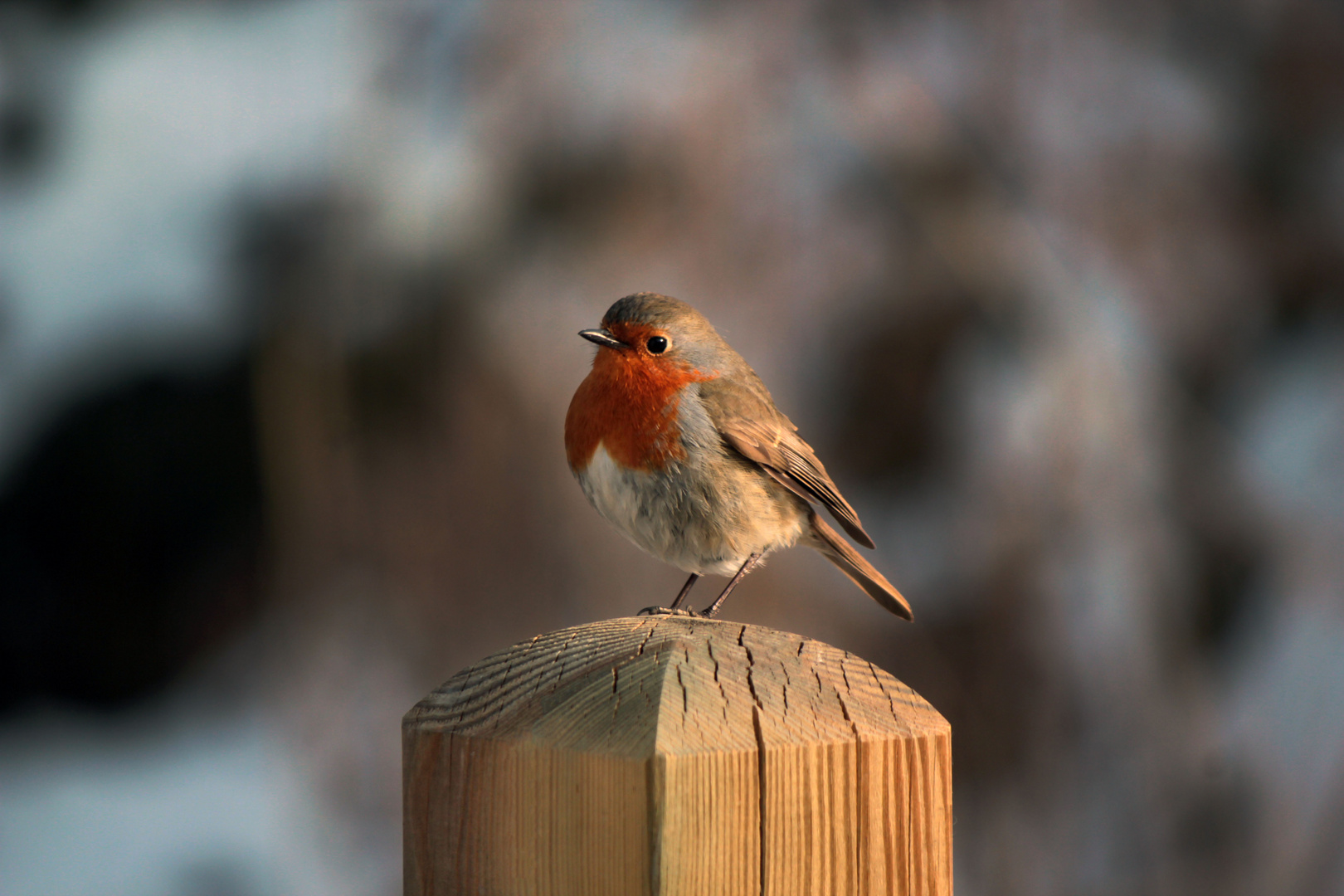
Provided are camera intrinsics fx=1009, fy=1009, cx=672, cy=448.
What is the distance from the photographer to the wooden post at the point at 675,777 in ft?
3.36

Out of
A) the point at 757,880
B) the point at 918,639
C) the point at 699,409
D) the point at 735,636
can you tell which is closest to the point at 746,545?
the point at 699,409

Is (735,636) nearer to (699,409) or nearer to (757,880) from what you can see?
(757,880)

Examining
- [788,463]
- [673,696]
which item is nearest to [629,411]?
[788,463]

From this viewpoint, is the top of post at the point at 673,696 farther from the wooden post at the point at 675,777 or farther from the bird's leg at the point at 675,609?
the bird's leg at the point at 675,609

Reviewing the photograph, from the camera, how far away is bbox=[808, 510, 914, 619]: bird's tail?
9.19ft

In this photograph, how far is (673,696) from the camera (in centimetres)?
110

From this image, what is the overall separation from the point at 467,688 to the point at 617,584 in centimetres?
295

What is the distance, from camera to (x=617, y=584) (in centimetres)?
418

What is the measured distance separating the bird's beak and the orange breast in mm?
24

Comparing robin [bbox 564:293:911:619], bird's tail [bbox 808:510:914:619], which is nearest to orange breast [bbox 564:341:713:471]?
robin [bbox 564:293:911:619]

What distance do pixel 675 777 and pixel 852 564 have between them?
1908 mm

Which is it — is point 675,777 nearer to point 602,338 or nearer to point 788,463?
point 602,338

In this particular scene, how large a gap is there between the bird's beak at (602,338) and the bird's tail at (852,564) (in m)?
0.75

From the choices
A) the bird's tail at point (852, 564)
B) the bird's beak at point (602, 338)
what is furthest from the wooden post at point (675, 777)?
the bird's tail at point (852, 564)
